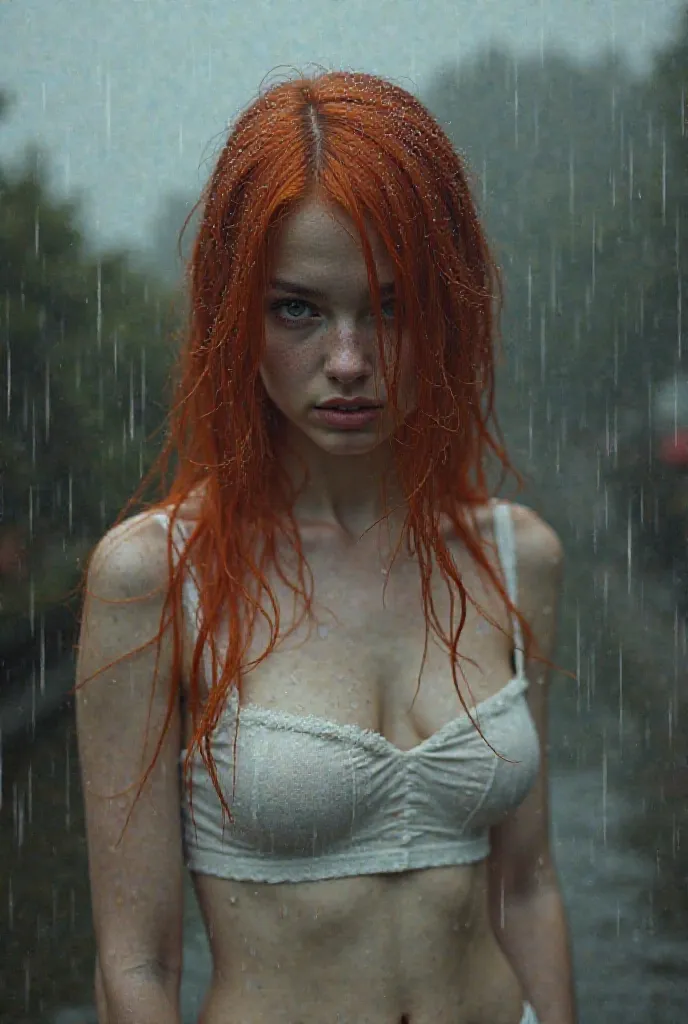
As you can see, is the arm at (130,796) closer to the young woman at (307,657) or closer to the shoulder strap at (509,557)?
the young woman at (307,657)

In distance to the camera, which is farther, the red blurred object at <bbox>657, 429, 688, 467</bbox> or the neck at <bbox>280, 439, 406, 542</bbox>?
the red blurred object at <bbox>657, 429, 688, 467</bbox>

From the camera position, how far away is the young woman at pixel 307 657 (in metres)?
0.97

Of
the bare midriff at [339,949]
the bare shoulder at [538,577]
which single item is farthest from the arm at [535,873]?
the bare midriff at [339,949]

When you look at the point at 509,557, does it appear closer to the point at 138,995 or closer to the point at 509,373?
the point at 138,995

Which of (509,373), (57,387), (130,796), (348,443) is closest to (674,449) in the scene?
(509,373)

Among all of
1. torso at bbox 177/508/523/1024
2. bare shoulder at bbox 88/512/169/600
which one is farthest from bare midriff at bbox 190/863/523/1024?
bare shoulder at bbox 88/512/169/600

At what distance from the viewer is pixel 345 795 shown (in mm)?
979

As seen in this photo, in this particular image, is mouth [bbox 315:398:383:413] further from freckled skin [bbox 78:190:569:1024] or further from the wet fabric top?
the wet fabric top

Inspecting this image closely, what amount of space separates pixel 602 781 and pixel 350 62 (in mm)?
1125

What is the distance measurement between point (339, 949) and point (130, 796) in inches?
7.5

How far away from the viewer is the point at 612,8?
205 cm

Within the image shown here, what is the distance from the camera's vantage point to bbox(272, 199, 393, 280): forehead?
3.14 feet

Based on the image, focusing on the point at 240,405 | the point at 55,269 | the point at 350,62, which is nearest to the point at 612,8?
the point at 350,62

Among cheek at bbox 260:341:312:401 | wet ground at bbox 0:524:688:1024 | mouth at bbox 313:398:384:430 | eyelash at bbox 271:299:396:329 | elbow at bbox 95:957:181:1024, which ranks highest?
eyelash at bbox 271:299:396:329
